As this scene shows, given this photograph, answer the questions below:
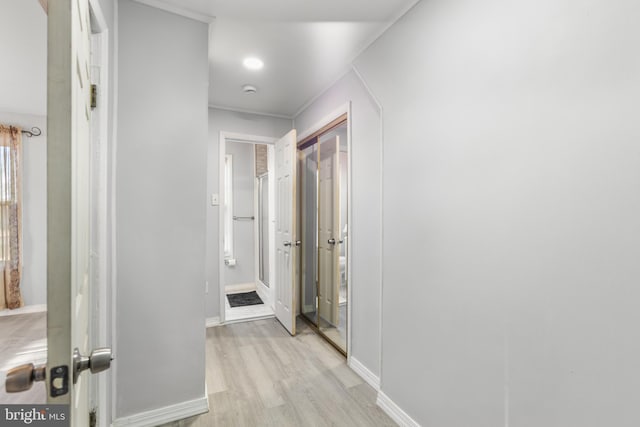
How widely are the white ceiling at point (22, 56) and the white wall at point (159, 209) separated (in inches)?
24.4

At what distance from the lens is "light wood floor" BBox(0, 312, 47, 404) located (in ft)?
6.08

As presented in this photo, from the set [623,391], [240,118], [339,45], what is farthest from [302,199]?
[623,391]

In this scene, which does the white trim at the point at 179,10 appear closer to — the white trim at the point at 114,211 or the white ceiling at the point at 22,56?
the white trim at the point at 114,211

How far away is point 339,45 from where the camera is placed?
215 centimetres

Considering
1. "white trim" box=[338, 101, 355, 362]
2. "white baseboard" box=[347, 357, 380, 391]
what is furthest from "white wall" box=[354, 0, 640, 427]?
"white trim" box=[338, 101, 355, 362]

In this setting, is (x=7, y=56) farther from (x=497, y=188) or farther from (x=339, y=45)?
(x=497, y=188)

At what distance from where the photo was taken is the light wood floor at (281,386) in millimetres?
1816

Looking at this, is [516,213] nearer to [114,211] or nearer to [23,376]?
[23,376]

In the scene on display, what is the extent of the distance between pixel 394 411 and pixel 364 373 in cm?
45

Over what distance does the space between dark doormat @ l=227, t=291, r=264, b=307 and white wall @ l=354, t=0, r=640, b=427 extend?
271 centimetres

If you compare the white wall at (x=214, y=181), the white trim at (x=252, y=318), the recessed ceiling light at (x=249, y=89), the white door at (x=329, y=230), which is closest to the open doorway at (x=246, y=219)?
the white trim at (x=252, y=318)

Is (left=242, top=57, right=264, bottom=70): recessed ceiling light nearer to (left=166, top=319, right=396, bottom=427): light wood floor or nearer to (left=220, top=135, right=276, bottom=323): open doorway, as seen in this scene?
(left=220, top=135, right=276, bottom=323): open doorway

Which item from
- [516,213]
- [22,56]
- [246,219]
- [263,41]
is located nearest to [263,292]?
[246,219]

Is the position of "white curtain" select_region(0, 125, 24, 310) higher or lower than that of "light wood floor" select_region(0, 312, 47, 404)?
higher
